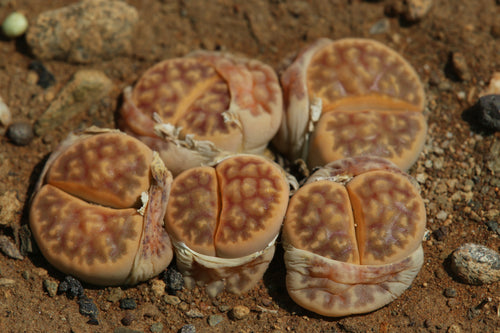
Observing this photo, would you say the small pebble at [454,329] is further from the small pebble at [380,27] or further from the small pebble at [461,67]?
the small pebble at [380,27]

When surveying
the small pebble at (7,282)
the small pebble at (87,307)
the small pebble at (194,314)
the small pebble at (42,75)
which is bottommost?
the small pebble at (194,314)

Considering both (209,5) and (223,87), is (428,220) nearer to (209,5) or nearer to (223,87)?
(223,87)

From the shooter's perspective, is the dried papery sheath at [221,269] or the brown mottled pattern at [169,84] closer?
the dried papery sheath at [221,269]

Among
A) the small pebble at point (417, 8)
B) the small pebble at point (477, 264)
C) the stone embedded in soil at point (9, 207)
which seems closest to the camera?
the small pebble at point (477, 264)

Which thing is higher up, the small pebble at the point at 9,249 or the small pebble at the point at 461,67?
the small pebble at the point at 461,67

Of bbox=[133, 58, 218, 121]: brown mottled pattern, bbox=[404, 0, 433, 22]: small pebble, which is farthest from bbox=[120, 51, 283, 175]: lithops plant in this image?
bbox=[404, 0, 433, 22]: small pebble

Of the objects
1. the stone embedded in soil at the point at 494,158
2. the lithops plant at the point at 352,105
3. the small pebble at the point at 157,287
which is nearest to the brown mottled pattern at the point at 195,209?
the small pebble at the point at 157,287
